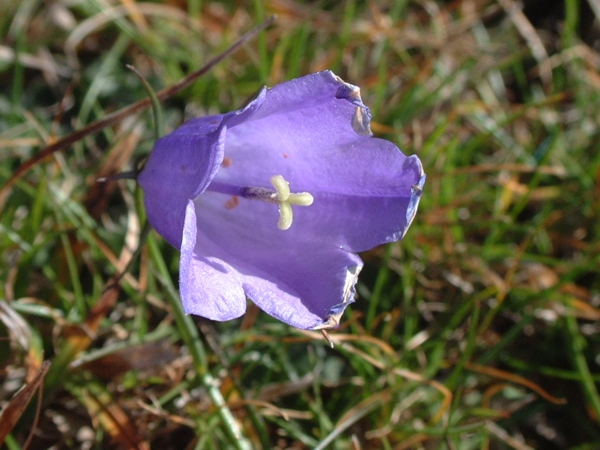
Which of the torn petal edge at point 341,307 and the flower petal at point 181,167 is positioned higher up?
the flower petal at point 181,167

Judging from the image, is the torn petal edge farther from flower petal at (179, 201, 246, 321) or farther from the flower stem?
the flower stem

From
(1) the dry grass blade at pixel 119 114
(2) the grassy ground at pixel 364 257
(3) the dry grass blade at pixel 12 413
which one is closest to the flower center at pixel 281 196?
(2) the grassy ground at pixel 364 257

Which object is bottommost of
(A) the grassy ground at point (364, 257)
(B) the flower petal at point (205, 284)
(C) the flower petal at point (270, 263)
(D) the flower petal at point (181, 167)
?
(A) the grassy ground at point (364, 257)

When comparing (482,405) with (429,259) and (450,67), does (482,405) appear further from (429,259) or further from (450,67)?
(450,67)

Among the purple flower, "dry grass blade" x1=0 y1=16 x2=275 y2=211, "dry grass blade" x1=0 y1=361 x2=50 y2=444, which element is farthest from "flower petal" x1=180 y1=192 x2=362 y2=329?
"dry grass blade" x1=0 y1=361 x2=50 y2=444

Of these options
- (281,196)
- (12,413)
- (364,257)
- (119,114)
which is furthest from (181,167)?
(364,257)

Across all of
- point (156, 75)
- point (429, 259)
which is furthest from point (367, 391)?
point (156, 75)

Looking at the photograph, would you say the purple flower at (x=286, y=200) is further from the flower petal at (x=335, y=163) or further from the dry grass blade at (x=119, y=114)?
the dry grass blade at (x=119, y=114)
